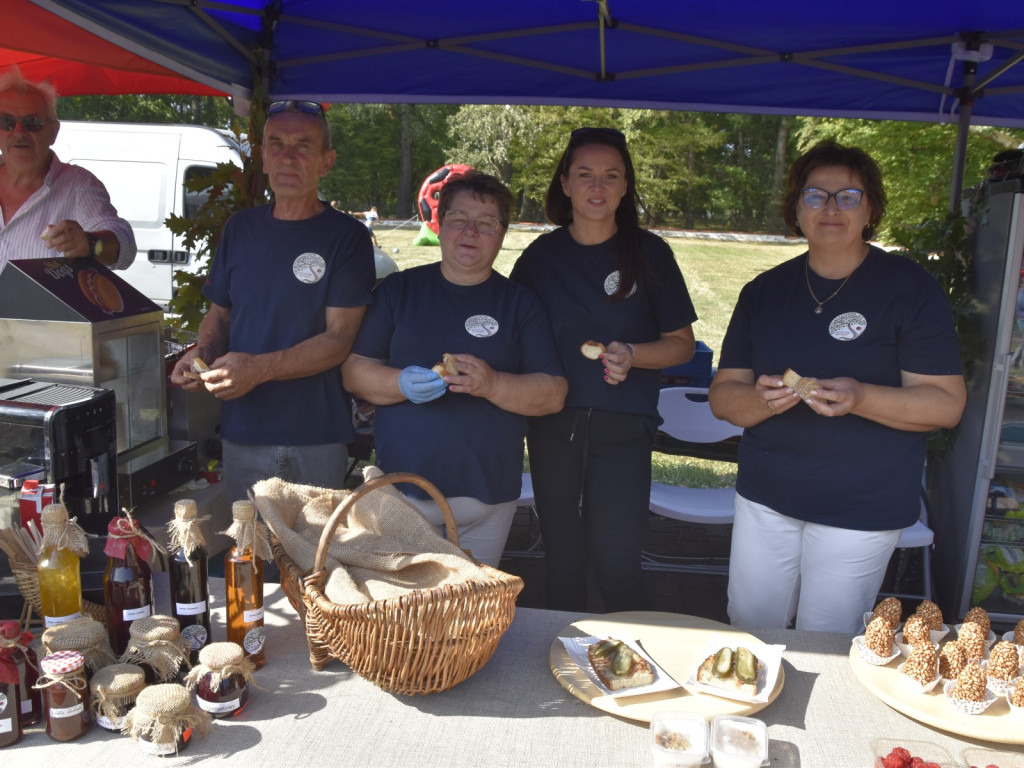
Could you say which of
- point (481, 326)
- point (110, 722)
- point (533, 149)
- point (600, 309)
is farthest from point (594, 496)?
point (533, 149)

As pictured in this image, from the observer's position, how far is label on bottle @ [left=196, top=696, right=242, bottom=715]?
5.00 ft

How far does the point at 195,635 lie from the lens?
5.58 feet

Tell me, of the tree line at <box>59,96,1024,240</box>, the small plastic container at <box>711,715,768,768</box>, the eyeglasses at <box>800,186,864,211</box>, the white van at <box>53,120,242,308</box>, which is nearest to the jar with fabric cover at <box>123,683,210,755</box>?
the small plastic container at <box>711,715,768,768</box>

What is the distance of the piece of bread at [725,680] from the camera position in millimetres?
1617

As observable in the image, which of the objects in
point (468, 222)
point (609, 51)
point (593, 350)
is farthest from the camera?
point (609, 51)

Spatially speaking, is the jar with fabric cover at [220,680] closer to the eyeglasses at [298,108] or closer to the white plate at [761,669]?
the white plate at [761,669]

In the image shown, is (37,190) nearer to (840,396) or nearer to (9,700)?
(9,700)

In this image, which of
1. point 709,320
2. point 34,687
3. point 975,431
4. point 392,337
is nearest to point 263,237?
point 392,337

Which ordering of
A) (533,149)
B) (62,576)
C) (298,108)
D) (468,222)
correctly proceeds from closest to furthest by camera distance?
(62,576) < (468,222) < (298,108) < (533,149)

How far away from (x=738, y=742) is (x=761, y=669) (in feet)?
1.00

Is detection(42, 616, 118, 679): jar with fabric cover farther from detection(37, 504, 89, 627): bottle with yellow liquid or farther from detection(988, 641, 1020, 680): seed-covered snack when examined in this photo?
detection(988, 641, 1020, 680): seed-covered snack

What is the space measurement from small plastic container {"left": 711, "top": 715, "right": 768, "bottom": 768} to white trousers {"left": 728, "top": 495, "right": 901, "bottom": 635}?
0.91m

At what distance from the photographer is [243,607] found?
1686 millimetres

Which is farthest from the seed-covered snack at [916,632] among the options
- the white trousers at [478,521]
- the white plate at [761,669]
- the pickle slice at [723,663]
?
the white trousers at [478,521]
